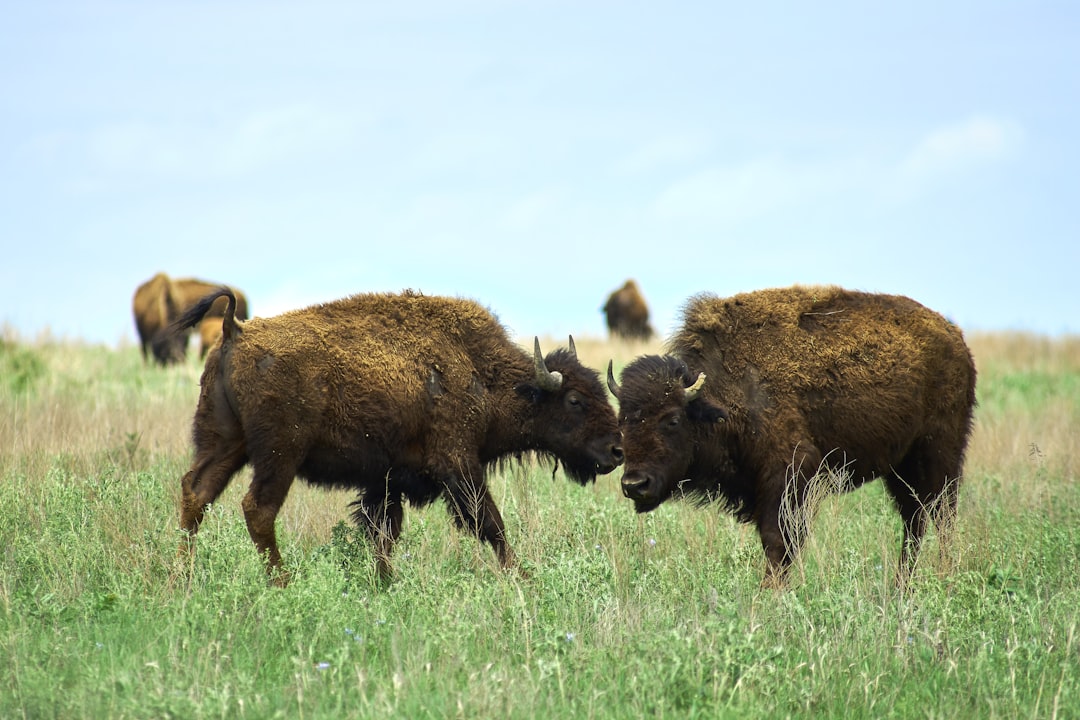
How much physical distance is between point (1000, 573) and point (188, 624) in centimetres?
454

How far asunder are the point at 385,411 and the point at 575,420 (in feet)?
4.73

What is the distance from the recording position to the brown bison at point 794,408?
23.7 feet

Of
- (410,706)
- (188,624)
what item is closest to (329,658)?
(410,706)

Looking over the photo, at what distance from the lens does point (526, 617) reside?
543cm

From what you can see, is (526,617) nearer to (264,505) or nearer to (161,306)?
(264,505)

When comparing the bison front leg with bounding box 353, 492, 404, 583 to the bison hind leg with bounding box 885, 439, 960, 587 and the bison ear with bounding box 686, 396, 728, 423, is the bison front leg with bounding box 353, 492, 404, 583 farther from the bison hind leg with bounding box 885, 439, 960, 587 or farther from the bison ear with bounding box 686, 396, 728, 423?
the bison hind leg with bounding box 885, 439, 960, 587

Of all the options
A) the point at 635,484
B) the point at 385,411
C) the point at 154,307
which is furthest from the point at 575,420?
the point at 154,307

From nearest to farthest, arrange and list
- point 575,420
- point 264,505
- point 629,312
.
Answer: point 264,505 → point 575,420 → point 629,312

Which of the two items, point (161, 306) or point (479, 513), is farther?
point (161, 306)

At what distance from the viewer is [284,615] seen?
18.3 feet

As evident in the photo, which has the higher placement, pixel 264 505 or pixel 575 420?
pixel 575 420

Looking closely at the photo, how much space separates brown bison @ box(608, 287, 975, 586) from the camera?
7215 millimetres

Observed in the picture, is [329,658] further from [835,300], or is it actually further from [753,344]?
[835,300]

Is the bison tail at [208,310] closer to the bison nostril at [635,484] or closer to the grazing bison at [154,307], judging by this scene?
the bison nostril at [635,484]
